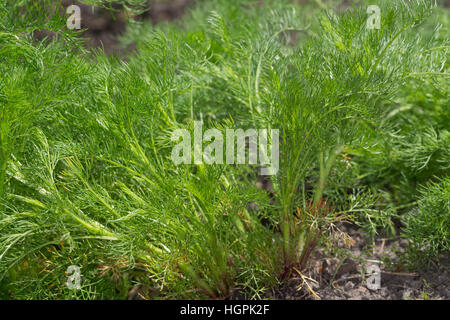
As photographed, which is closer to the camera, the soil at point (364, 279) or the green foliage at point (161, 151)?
the green foliage at point (161, 151)

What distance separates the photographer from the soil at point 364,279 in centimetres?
120

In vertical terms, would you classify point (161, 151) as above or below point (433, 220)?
above

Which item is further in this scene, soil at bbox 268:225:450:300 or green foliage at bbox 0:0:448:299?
soil at bbox 268:225:450:300

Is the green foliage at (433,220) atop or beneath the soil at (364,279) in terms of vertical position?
atop

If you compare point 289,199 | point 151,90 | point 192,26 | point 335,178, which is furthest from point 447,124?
point 192,26

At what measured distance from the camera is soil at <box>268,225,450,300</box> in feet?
3.94

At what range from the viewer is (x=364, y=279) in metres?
1.24

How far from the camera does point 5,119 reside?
1.01m

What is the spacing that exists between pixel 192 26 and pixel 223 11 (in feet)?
0.50

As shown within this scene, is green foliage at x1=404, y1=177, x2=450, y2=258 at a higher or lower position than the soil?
higher

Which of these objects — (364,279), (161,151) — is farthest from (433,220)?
(161,151)

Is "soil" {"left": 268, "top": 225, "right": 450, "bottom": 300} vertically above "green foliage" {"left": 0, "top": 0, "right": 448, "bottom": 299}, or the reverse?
"green foliage" {"left": 0, "top": 0, "right": 448, "bottom": 299}

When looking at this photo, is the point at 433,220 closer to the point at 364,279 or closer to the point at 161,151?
the point at 364,279

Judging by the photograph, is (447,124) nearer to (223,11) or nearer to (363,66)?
(363,66)
